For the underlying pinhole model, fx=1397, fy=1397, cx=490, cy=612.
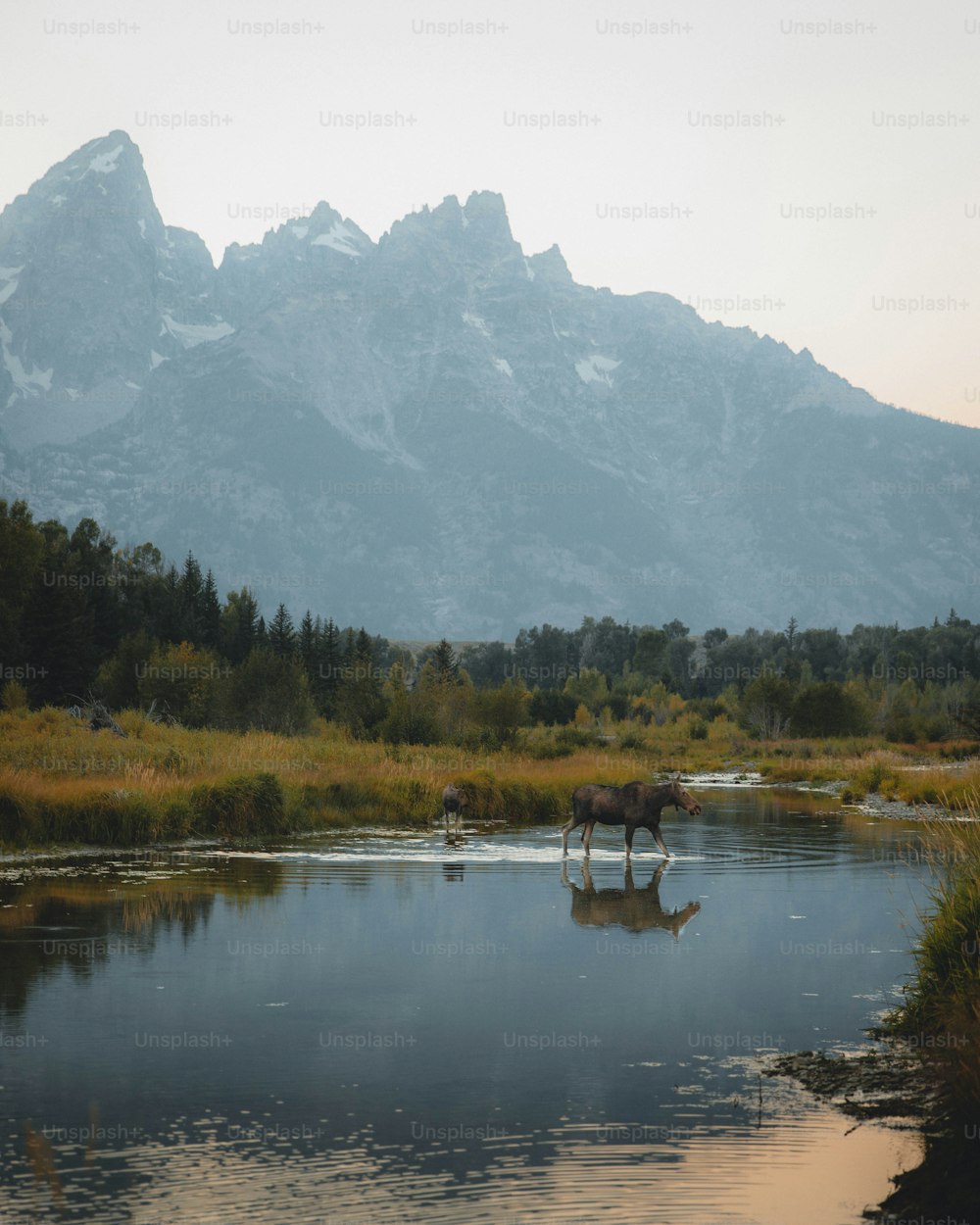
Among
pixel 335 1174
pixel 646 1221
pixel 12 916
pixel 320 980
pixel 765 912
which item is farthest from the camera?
pixel 765 912

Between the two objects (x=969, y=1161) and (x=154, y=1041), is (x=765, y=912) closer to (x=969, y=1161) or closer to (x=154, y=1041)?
(x=154, y=1041)

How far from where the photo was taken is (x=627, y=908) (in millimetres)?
21375

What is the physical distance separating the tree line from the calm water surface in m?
40.5

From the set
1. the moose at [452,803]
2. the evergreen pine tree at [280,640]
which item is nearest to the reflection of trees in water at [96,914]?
the moose at [452,803]

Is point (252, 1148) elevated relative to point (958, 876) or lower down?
lower down

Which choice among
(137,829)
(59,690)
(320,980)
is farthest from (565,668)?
(320,980)

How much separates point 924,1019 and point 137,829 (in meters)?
20.0

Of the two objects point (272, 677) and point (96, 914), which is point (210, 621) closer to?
point (272, 677)

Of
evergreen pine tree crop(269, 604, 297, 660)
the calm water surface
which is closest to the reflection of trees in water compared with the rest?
the calm water surface

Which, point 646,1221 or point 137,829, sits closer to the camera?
point 646,1221

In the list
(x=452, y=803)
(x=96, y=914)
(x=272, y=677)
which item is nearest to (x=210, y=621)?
(x=272, y=677)

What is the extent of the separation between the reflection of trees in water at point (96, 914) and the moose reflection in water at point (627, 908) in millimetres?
5041

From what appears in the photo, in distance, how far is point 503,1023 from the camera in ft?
45.0

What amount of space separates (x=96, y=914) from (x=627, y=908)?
785 centimetres
